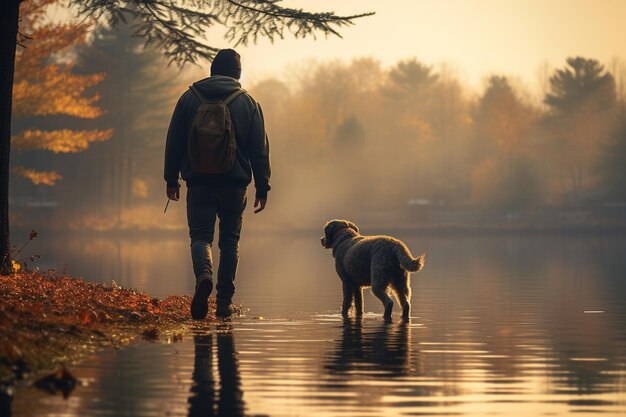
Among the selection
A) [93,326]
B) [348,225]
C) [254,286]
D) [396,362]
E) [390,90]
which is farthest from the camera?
[390,90]

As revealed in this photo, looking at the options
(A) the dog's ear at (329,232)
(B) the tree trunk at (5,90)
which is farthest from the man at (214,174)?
(A) the dog's ear at (329,232)

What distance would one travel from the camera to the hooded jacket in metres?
12.4

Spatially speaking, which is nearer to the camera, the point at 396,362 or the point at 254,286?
the point at 396,362

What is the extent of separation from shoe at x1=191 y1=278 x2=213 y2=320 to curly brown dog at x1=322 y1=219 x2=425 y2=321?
219 cm

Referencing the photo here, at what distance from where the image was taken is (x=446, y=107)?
337 feet

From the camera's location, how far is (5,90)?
1437cm

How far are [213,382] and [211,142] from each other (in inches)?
164

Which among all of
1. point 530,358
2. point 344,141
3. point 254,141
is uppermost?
point 344,141

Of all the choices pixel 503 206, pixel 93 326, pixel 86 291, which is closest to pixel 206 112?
pixel 93 326

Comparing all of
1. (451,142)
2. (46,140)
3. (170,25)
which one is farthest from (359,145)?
(170,25)

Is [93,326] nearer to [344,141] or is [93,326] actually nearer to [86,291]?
[86,291]

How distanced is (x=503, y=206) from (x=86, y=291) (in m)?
66.4

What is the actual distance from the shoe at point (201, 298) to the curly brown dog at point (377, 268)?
219 centimetres

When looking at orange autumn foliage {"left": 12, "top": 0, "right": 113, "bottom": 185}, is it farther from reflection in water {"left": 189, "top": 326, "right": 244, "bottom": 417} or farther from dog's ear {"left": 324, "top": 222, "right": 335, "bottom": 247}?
reflection in water {"left": 189, "top": 326, "right": 244, "bottom": 417}
